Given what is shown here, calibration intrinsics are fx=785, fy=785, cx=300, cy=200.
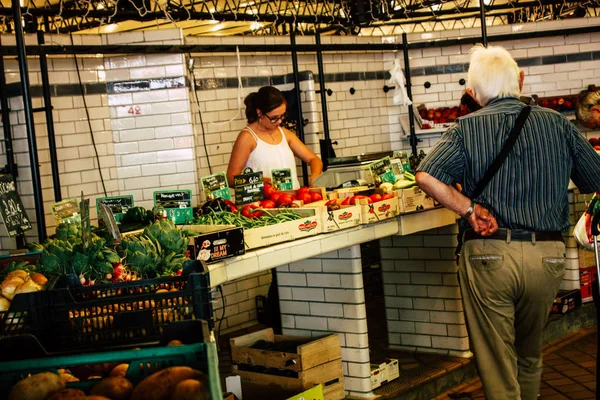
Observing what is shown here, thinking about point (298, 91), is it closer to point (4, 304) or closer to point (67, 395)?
point (4, 304)

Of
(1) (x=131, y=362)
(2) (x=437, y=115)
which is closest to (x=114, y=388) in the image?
(1) (x=131, y=362)

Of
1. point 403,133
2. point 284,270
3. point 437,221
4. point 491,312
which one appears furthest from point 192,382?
point 403,133

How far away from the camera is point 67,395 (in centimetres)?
190

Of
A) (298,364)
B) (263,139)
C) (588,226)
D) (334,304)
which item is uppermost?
(263,139)

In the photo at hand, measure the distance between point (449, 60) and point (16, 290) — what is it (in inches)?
294

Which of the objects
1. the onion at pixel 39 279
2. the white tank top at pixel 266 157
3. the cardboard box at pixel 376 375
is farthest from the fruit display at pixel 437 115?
the onion at pixel 39 279

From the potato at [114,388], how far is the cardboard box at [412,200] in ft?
11.5

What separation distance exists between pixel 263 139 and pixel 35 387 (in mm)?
4872

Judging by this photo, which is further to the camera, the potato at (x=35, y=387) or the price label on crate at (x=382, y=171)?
the price label on crate at (x=382, y=171)

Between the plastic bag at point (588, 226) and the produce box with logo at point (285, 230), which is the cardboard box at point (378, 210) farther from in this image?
the plastic bag at point (588, 226)

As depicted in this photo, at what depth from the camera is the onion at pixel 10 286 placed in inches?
120

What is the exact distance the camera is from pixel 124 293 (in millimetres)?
2719

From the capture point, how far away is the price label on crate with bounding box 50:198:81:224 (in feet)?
13.9

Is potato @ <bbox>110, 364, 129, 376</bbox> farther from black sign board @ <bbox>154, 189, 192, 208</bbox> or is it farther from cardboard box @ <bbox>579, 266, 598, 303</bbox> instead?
cardboard box @ <bbox>579, 266, 598, 303</bbox>
